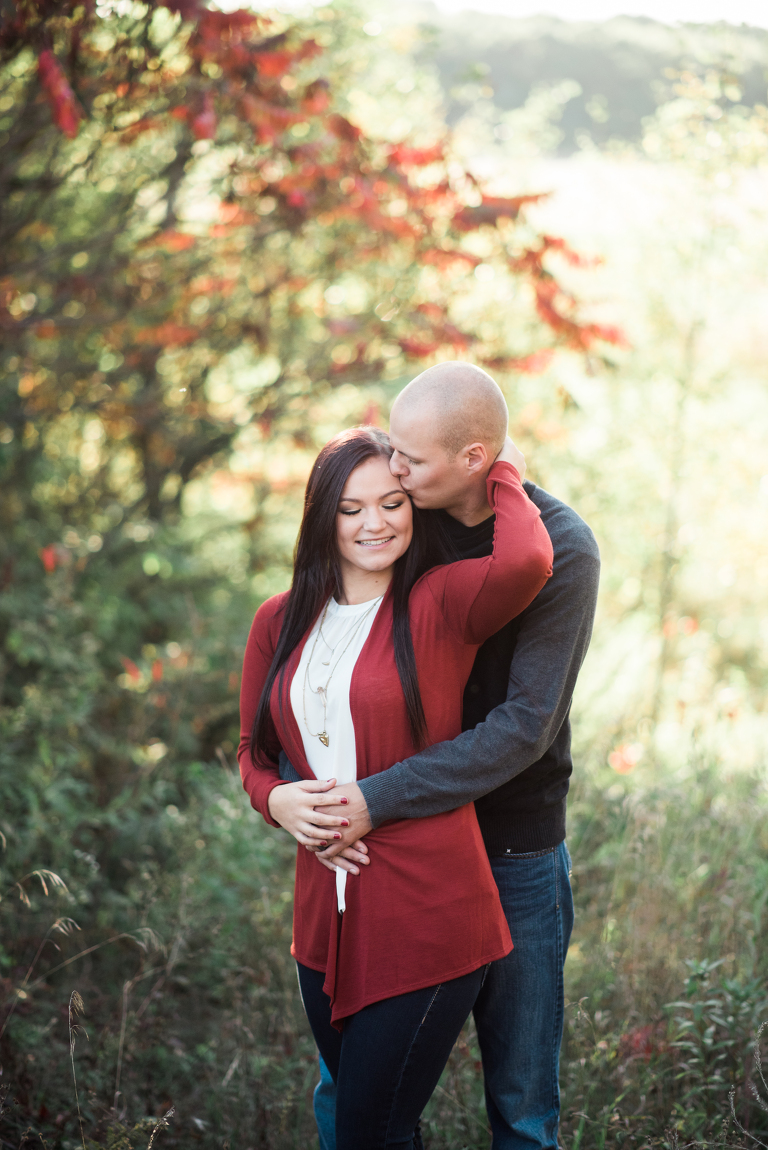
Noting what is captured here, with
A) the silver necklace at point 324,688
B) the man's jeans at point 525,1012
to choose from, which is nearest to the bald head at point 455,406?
the silver necklace at point 324,688

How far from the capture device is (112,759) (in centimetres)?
435

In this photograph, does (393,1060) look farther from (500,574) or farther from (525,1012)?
(500,574)

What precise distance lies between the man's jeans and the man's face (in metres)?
0.82

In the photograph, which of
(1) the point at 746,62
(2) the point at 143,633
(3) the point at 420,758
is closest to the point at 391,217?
(1) the point at 746,62

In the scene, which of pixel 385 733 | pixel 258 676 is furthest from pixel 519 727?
pixel 258 676

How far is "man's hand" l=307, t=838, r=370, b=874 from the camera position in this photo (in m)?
1.74

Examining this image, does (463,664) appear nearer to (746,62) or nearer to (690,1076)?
(690,1076)

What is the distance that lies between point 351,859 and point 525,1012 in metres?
0.55

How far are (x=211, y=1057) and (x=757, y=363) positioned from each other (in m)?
10.1

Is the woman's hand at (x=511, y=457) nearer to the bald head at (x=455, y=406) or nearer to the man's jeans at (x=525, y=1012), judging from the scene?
the bald head at (x=455, y=406)

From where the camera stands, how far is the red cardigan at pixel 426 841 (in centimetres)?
169

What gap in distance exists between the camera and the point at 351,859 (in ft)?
5.74

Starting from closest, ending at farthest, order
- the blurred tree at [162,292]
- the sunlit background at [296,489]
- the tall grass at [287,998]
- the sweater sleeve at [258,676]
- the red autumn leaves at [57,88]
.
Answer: the sweater sleeve at [258,676], the tall grass at [287,998], the sunlit background at [296,489], the red autumn leaves at [57,88], the blurred tree at [162,292]

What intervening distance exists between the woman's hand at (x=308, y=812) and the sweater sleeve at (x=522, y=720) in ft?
0.26
